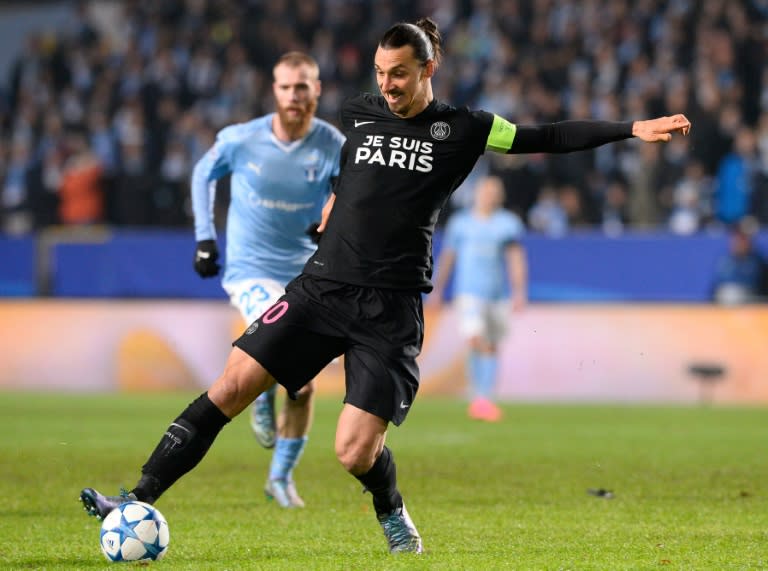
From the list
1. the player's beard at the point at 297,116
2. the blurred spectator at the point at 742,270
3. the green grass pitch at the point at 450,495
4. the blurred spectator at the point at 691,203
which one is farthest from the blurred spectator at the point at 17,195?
the player's beard at the point at 297,116

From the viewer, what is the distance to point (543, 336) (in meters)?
17.1

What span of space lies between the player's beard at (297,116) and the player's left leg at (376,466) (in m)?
2.73

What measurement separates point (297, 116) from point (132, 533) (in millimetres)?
3328

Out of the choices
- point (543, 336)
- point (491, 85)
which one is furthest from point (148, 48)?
point (543, 336)

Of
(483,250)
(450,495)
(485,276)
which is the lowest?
(450,495)

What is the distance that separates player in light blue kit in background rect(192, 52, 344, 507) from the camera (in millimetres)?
8336

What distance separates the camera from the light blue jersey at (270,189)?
8.45 meters

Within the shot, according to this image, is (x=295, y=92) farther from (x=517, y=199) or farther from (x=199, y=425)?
(x=517, y=199)

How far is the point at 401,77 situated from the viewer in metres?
6.00

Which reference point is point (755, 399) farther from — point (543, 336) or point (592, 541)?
point (592, 541)

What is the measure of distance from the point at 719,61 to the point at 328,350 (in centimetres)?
1413

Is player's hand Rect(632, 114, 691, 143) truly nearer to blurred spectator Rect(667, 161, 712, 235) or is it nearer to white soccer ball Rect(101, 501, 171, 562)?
white soccer ball Rect(101, 501, 171, 562)

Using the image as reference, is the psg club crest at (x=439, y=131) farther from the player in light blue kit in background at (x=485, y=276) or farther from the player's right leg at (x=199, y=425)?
the player in light blue kit in background at (x=485, y=276)

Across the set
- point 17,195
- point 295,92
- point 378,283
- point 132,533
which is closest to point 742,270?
point 295,92
